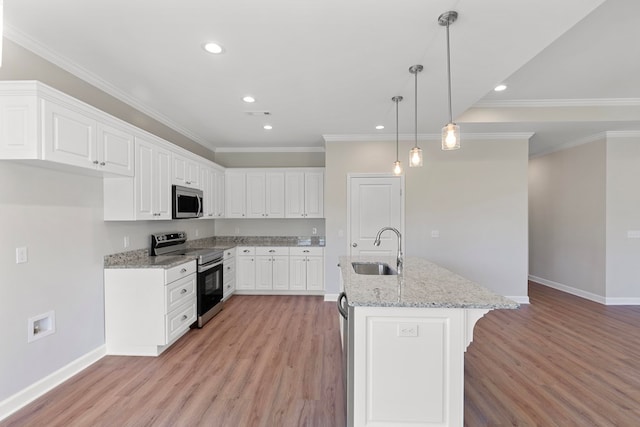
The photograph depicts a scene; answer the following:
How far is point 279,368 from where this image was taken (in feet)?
8.82

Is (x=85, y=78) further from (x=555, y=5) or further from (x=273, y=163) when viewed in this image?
(x=555, y=5)

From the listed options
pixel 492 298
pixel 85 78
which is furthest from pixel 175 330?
pixel 492 298

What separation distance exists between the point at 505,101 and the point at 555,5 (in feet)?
7.28

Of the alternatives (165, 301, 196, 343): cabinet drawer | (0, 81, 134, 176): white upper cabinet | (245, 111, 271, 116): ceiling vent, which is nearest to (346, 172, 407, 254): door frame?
(245, 111, 271, 116): ceiling vent

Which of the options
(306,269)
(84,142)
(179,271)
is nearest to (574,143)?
(306,269)

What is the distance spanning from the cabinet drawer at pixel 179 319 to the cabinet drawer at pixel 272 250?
1618 mm

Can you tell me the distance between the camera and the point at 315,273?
4926mm

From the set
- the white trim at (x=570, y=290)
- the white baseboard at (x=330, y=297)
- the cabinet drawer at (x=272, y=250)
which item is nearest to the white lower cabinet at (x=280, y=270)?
the cabinet drawer at (x=272, y=250)

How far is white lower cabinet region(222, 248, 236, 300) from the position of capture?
4480 millimetres

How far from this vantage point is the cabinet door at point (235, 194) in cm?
524

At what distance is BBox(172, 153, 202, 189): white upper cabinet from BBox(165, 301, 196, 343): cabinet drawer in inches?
60.0

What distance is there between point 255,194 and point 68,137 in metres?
3.12

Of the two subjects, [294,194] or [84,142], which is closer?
[84,142]

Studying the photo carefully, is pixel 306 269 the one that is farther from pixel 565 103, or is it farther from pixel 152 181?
pixel 565 103
